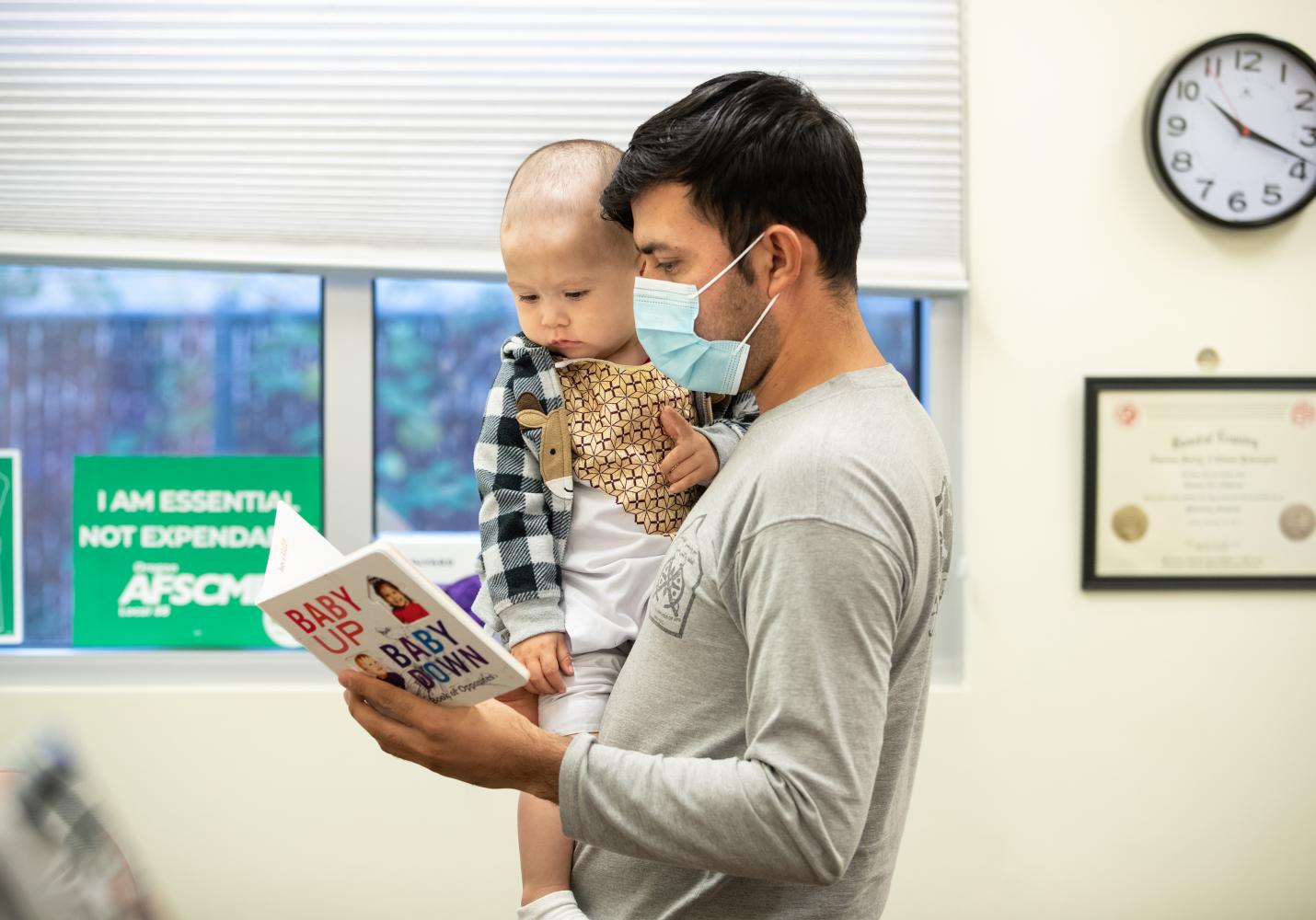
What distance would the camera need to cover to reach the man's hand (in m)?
0.97

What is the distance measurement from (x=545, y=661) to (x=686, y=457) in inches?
11.4

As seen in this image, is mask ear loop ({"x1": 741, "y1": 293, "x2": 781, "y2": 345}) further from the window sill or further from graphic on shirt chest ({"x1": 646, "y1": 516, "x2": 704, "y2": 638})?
the window sill

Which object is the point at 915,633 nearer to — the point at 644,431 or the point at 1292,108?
the point at 644,431

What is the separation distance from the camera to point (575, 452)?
135 cm

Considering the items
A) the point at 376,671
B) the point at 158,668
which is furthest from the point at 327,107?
the point at 376,671

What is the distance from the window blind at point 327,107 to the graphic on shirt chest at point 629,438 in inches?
51.6

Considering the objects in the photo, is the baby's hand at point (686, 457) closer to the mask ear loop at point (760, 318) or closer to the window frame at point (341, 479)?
the mask ear loop at point (760, 318)

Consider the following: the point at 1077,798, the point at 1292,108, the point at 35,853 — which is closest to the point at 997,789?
the point at 1077,798

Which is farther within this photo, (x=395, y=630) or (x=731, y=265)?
(x=731, y=265)

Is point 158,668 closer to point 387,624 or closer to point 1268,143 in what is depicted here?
point 387,624

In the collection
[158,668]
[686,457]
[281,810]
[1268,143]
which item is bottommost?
[281,810]

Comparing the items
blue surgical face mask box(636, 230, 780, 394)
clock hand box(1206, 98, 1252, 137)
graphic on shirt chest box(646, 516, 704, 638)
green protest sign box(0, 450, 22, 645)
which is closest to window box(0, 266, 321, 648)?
green protest sign box(0, 450, 22, 645)

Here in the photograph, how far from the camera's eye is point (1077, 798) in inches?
105

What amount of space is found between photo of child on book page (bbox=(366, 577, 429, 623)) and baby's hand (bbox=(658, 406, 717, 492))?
446 millimetres
